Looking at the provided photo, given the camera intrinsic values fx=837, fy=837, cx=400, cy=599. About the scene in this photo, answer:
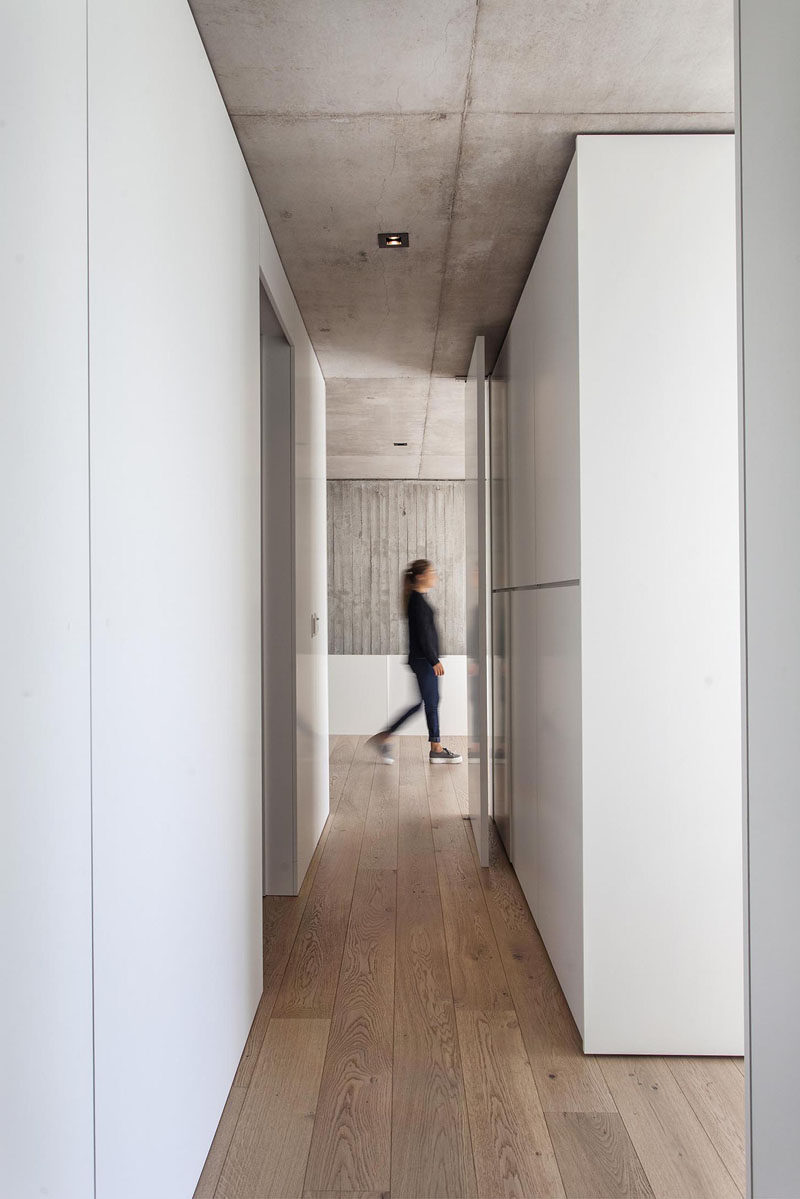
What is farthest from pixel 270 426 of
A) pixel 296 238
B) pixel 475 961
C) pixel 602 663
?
pixel 475 961

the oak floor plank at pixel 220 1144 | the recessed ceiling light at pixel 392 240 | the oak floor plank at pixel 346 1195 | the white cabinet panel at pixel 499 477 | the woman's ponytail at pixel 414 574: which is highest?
the recessed ceiling light at pixel 392 240

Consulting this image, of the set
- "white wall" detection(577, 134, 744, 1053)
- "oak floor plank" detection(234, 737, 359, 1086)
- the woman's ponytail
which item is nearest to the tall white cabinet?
"white wall" detection(577, 134, 744, 1053)

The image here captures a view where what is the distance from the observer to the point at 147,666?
1432mm

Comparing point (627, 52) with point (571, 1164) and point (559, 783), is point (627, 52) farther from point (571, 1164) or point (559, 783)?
point (571, 1164)

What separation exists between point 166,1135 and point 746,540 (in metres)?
1.46

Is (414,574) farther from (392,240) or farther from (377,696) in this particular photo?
(392,240)

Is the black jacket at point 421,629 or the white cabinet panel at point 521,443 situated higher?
the white cabinet panel at point 521,443

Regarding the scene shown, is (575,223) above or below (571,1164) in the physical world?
above

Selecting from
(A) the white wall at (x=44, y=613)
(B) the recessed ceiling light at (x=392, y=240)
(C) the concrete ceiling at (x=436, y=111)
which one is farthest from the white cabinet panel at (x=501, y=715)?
(A) the white wall at (x=44, y=613)

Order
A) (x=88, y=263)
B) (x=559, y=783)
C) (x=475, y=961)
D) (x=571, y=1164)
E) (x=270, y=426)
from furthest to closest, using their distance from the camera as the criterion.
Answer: (x=270, y=426) < (x=475, y=961) < (x=559, y=783) < (x=571, y=1164) < (x=88, y=263)

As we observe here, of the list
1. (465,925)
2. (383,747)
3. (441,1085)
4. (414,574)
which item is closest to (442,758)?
(383,747)

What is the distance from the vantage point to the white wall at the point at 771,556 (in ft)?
3.78

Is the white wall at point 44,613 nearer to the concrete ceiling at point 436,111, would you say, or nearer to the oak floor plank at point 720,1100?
the concrete ceiling at point 436,111

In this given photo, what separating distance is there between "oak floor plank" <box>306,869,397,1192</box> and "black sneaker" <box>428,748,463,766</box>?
3.24 meters
